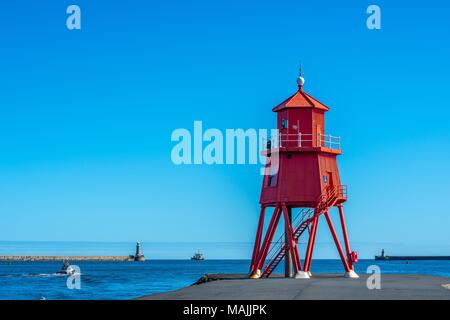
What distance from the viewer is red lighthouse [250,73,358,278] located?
43.3m

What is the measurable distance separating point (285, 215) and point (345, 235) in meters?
3.91

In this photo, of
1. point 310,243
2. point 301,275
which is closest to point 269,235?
point 310,243

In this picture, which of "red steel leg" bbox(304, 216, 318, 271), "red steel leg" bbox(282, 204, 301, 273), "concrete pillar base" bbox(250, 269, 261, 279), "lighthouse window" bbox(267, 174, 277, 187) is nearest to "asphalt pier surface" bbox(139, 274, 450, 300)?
"red steel leg" bbox(304, 216, 318, 271)

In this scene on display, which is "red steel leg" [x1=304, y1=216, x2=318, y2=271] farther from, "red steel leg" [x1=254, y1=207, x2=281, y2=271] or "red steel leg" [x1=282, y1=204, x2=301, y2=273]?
"red steel leg" [x1=254, y1=207, x2=281, y2=271]

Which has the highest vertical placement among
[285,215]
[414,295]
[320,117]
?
[320,117]

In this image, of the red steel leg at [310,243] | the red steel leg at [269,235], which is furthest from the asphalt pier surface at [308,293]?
the red steel leg at [269,235]

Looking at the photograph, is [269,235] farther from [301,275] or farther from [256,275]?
[301,275]

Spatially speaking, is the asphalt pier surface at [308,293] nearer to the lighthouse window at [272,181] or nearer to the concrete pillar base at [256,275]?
the concrete pillar base at [256,275]

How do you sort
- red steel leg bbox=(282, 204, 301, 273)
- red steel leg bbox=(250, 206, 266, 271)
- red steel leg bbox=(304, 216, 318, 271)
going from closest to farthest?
1. red steel leg bbox=(304, 216, 318, 271)
2. red steel leg bbox=(282, 204, 301, 273)
3. red steel leg bbox=(250, 206, 266, 271)

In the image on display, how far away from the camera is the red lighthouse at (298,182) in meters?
43.3
